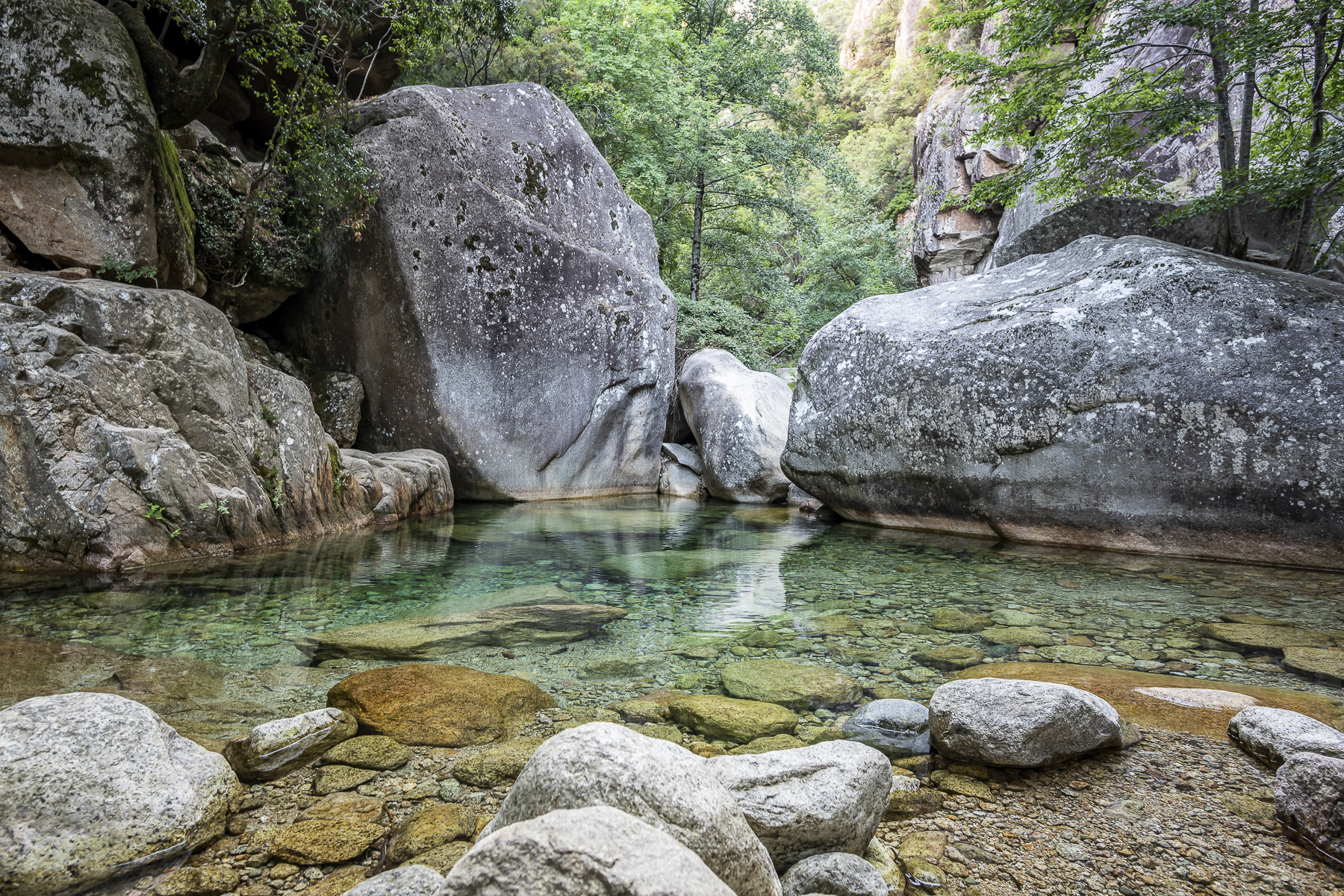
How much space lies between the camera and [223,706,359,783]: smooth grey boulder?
7.27 ft

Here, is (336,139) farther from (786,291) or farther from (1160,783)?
(786,291)

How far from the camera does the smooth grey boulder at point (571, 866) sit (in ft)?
3.65

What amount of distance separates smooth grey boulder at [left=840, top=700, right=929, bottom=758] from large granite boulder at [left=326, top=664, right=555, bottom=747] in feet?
4.34

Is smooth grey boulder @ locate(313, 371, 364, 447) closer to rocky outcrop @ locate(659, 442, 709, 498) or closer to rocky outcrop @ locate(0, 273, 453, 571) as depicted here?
rocky outcrop @ locate(0, 273, 453, 571)

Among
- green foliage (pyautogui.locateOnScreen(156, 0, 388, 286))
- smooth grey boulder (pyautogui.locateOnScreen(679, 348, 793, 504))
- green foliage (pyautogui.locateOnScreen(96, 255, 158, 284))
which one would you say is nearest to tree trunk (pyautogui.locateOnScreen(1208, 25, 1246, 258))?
smooth grey boulder (pyautogui.locateOnScreen(679, 348, 793, 504))

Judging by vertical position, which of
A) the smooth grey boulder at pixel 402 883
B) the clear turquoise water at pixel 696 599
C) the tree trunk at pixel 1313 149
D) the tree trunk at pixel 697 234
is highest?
the tree trunk at pixel 697 234

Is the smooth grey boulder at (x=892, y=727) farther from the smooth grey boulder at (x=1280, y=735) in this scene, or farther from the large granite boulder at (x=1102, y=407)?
the large granite boulder at (x=1102, y=407)

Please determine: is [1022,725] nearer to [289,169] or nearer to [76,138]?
[76,138]

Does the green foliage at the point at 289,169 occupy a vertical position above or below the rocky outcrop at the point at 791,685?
above

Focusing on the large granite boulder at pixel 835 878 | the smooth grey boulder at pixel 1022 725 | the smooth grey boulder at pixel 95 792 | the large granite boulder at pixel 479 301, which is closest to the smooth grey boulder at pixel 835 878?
the large granite boulder at pixel 835 878

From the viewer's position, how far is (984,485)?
7.26 metres

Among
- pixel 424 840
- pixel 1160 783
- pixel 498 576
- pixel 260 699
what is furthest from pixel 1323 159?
pixel 260 699

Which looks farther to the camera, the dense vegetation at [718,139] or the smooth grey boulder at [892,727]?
the dense vegetation at [718,139]

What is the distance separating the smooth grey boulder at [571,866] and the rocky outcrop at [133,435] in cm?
553
